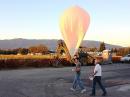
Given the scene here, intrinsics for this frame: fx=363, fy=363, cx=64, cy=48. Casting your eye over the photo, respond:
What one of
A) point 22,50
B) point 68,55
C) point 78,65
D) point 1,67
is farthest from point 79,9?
point 22,50

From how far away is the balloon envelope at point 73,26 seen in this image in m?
42.0

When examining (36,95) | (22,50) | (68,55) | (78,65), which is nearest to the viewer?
(36,95)

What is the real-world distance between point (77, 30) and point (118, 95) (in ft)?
89.0

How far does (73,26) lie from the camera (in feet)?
140

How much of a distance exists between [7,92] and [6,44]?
18283cm

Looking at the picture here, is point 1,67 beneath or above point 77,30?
beneath

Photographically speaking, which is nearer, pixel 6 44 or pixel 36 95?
pixel 36 95

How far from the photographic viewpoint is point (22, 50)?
80250mm

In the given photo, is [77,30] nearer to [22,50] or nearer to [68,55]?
[68,55]

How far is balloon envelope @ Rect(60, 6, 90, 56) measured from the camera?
42.0 meters

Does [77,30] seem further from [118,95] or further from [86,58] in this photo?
[118,95]

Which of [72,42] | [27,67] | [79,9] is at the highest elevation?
[79,9]

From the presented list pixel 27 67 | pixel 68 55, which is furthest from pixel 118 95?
pixel 68 55

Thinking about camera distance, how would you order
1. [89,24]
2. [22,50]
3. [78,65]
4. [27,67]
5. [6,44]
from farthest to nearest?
[6,44]
[22,50]
[89,24]
[27,67]
[78,65]
